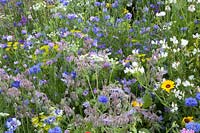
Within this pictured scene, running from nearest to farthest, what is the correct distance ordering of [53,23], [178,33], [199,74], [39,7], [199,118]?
[199,118] → [199,74] → [178,33] → [53,23] → [39,7]

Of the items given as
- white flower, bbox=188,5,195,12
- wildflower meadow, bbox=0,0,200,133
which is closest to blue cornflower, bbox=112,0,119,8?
wildflower meadow, bbox=0,0,200,133

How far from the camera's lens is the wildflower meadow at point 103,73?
2412mm

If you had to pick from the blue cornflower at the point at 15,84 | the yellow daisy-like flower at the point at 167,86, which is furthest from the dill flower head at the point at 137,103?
the blue cornflower at the point at 15,84

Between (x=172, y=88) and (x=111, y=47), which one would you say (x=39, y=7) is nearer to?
(x=111, y=47)

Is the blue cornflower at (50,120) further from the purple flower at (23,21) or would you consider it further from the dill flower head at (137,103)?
the purple flower at (23,21)

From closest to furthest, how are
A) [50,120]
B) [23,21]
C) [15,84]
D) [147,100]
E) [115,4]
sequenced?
[50,120], [147,100], [15,84], [115,4], [23,21]

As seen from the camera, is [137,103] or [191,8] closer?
[137,103]

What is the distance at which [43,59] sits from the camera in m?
3.24

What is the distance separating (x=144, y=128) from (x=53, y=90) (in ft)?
2.41

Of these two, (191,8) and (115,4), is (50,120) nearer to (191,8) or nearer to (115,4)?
(191,8)

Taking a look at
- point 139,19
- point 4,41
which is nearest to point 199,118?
point 139,19

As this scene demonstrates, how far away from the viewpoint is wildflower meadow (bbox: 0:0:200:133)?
2.41m

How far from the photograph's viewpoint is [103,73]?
2939mm

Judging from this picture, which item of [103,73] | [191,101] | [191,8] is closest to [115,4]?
[191,8]
